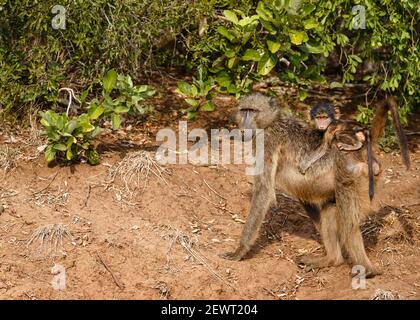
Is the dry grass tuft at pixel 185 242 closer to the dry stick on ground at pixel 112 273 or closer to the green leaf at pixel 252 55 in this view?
the dry stick on ground at pixel 112 273

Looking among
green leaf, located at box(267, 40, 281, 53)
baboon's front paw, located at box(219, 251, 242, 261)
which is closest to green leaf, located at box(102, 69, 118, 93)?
green leaf, located at box(267, 40, 281, 53)

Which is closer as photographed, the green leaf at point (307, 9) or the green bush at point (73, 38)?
the green leaf at point (307, 9)

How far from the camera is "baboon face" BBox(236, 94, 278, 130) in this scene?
21.7 feet

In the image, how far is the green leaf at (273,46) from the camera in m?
6.76

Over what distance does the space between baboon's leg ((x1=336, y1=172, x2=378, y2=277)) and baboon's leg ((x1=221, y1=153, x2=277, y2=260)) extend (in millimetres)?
606

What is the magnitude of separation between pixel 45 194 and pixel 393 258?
3.20 metres

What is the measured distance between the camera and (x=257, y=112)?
664 centimetres

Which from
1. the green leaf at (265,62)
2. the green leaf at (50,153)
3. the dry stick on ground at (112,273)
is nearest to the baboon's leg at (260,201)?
the green leaf at (265,62)

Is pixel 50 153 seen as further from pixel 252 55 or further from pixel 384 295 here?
pixel 384 295

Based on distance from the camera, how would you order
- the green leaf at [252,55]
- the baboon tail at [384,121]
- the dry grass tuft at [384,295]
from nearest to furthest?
the dry grass tuft at [384,295]
the baboon tail at [384,121]
the green leaf at [252,55]

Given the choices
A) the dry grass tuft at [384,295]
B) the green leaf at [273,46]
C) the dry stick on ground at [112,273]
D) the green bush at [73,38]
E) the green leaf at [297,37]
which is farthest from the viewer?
the green bush at [73,38]

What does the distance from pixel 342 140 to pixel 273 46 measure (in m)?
1.20

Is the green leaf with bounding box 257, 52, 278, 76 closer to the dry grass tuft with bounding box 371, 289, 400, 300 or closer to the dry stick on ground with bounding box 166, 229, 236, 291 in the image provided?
the dry stick on ground with bounding box 166, 229, 236, 291

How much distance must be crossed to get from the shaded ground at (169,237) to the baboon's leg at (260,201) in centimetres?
25
